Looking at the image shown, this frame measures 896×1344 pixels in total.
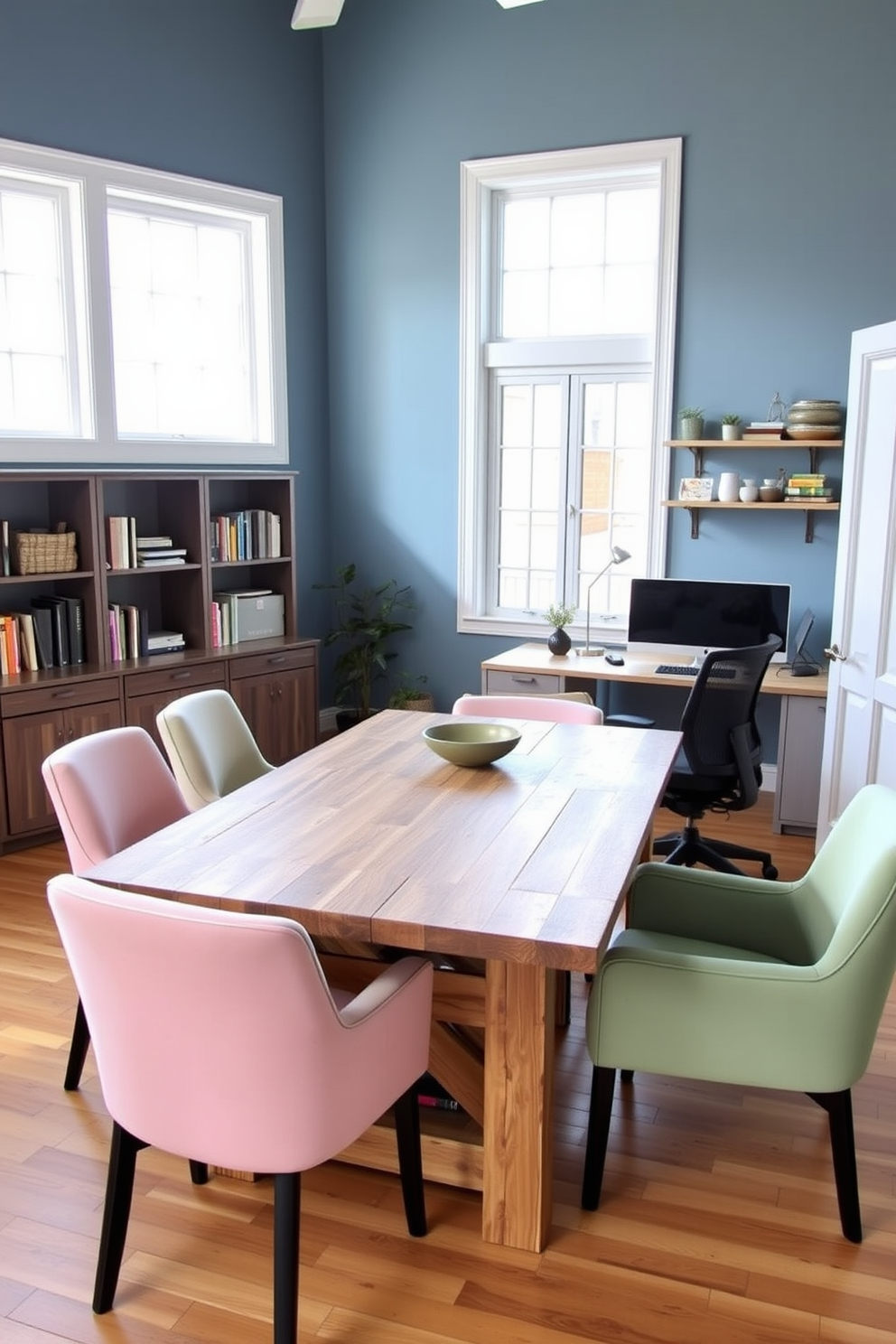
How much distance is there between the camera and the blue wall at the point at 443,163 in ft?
16.0

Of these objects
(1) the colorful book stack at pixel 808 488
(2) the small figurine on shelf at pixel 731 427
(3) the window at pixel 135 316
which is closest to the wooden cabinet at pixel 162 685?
(3) the window at pixel 135 316

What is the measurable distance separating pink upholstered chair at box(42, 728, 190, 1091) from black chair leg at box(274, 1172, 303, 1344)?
934 mm

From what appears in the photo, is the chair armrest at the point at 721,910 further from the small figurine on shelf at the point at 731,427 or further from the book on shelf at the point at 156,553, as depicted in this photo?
the book on shelf at the point at 156,553

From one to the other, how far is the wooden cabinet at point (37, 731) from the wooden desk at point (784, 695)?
5.76 feet

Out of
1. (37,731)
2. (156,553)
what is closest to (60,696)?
(37,731)

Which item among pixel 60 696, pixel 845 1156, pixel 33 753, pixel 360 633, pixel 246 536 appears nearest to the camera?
pixel 845 1156

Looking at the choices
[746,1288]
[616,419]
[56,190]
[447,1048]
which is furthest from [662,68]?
[746,1288]

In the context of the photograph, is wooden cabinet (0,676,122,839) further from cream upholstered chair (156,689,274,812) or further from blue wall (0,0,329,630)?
blue wall (0,0,329,630)

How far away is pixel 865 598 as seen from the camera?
4.02m

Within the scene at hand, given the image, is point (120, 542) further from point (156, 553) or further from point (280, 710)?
point (280, 710)

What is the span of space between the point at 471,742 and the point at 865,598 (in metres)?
1.79

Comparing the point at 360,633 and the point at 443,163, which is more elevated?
the point at 443,163

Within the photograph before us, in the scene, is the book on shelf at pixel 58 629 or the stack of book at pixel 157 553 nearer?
the book on shelf at pixel 58 629

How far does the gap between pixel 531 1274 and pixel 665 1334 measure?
27 centimetres
